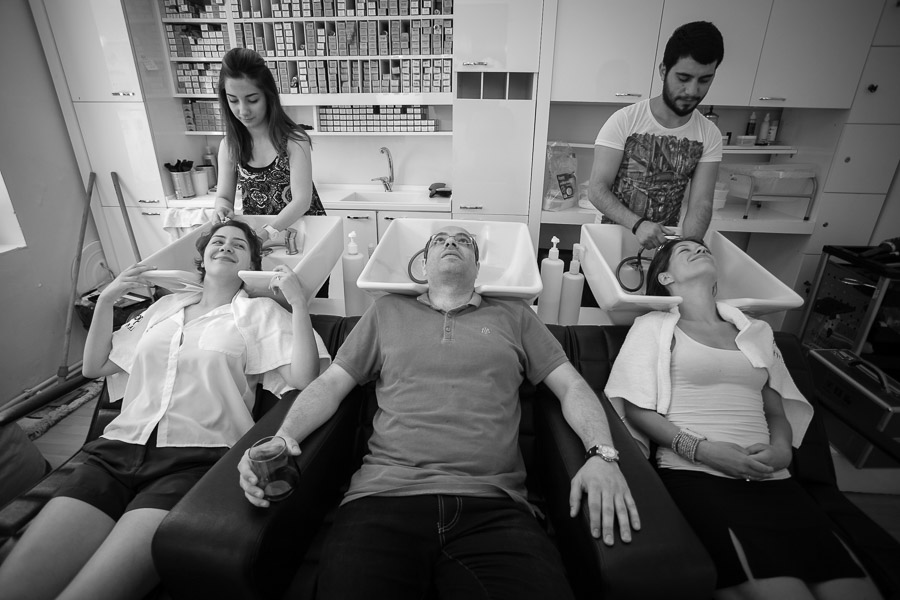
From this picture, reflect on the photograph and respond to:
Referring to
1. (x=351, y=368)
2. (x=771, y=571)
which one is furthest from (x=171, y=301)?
(x=771, y=571)

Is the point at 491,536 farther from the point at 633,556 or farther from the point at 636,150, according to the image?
the point at 636,150

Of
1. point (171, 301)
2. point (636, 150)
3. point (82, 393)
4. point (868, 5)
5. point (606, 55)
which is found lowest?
point (82, 393)

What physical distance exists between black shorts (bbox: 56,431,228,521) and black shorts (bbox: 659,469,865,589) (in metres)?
1.36

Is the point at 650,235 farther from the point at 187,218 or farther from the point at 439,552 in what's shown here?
the point at 187,218

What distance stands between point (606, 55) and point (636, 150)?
4.99 ft

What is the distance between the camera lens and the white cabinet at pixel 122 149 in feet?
10.3

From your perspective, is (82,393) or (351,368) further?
(82,393)

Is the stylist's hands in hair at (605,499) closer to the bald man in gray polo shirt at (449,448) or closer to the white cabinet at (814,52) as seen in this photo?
the bald man in gray polo shirt at (449,448)

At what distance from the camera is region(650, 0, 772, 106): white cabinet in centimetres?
287

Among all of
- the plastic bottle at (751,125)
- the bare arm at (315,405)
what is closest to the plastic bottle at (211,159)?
the bare arm at (315,405)

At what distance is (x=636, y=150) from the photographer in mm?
1888

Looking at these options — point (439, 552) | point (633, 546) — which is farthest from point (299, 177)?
point (633, 546)

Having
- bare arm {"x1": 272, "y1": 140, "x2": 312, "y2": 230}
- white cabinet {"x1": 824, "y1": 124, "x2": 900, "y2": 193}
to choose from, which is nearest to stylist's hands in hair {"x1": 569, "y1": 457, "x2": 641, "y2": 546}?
bare arm {"x1": 272, "y1": 140, "x2": 312, "y2": 230}

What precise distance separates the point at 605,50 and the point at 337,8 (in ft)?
6.21
